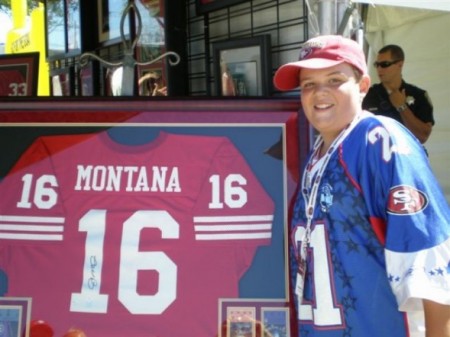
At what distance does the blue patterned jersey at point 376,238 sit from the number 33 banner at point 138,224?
0.39 metres

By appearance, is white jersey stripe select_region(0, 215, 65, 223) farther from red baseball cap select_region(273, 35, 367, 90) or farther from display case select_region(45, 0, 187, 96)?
red baseball cap select_region(273, 35, 367, 90)

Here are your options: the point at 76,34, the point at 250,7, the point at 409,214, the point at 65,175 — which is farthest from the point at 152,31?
the point at 409,214

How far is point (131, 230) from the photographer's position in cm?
197

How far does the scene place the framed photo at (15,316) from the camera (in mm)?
1919

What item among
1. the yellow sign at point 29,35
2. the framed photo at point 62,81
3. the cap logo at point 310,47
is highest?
the yellow sign at point 29,35

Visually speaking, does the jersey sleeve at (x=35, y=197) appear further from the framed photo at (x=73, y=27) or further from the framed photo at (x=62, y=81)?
the framed photo at (x=62, y=81)

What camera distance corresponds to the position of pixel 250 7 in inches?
130

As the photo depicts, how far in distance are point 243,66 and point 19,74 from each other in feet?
4.01

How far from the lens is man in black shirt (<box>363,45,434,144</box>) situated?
3.99 meters

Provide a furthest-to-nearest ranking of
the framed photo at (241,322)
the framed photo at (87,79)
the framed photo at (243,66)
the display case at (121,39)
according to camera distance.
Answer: the framed photo at (87,79), the display case at (121,39), the framed photo at (243,66), the framed photo at (241,322)

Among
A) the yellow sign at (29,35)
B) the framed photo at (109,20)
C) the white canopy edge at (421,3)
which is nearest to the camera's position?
the white canopy edge at (421,3)

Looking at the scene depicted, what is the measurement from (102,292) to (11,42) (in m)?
11.3

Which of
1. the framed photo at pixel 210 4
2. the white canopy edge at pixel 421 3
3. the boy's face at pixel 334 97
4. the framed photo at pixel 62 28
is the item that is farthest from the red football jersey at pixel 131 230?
the framed photo at pixel 62 28

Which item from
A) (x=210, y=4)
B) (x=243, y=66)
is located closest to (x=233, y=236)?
(x=243, y=66)
